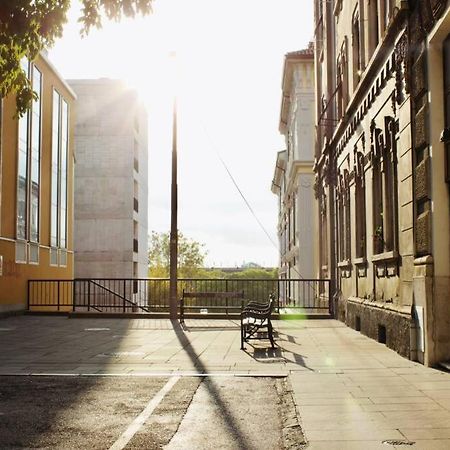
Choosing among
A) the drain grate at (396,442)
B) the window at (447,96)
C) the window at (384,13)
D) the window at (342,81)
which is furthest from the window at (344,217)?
the drain grate at (396,442)

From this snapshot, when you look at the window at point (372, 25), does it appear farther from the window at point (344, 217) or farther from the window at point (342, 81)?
the window at point (344, 217)

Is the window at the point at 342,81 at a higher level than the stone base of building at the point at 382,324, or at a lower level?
higher

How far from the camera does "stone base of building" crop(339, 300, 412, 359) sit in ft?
36.8

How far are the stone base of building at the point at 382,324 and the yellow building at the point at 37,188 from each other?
1167 centimetres

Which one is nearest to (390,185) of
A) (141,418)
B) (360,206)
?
(360,206)

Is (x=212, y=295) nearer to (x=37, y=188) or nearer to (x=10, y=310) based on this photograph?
(x=10, y=310)

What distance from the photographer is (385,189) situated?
13.4 meters

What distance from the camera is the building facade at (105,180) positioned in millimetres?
54469

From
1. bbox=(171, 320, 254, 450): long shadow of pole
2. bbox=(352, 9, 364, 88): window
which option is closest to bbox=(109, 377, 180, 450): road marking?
bbox=(171, 320, 254, 450): long shadow of pole

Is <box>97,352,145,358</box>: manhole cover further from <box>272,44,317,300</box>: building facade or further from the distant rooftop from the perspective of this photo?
the distant rooftop

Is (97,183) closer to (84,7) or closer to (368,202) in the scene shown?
(368,202)

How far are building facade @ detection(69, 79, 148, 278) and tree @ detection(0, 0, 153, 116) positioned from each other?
45.9 m

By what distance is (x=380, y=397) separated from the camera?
24.9 ft

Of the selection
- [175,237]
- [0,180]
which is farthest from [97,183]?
[175,237]
